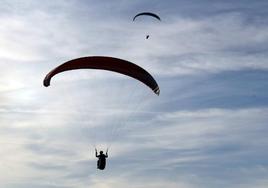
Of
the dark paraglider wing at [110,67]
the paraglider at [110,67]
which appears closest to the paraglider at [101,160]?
the paraglider at [110,67]

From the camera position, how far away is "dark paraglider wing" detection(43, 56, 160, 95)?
9944cm

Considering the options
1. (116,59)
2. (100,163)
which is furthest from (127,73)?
(100,163)

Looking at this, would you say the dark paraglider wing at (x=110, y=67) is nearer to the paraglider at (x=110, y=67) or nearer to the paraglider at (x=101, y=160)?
the paraglider at (x=110, y=67)

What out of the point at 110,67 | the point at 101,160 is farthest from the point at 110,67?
the point at 101,160

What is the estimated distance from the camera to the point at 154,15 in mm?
98688

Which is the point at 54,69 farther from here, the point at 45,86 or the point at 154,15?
the point at 154,15

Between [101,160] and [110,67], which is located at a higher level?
[110,67]

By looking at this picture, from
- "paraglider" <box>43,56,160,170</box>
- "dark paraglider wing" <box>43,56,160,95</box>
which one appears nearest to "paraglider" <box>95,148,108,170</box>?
"paraglider" <box>43,56,160,170</box>

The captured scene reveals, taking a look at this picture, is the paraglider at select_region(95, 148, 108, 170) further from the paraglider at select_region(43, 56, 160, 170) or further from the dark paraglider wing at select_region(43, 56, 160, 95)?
the dark paraglider wing at select_region(43, 56, 160, 95)

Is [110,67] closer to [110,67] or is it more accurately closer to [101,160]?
[110,67]

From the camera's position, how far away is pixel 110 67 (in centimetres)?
10006

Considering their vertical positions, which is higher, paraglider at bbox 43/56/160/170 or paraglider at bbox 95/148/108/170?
paraglider at bbox 43/56/160/170

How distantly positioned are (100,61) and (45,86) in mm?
4825

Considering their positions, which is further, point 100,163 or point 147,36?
point 100,163
